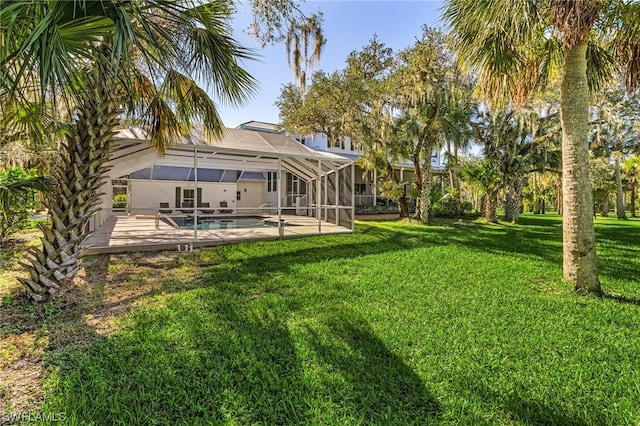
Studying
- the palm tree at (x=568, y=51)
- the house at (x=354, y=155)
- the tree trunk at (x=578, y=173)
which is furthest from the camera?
the house at (x=354, y=155)

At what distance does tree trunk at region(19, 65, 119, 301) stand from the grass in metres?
0.43

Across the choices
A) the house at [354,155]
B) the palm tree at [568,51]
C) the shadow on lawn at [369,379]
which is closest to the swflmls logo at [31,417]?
the shadow on lawn at [369,379]

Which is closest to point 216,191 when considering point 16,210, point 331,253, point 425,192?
point 16,210

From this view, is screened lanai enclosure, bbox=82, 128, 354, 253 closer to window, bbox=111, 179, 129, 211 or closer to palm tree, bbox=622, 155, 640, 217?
window, bbox=111, 179, 129, 211

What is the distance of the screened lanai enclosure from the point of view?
935 centimetres

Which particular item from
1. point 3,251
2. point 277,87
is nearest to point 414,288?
point 3,251

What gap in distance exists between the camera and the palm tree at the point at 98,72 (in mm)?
3064

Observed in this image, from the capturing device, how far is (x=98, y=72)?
4402mm

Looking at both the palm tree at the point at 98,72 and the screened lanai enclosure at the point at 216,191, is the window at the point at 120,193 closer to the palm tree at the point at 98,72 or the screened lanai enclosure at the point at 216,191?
the screened lanai enclosure at the point at 216,191

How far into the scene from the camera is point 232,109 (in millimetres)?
6082

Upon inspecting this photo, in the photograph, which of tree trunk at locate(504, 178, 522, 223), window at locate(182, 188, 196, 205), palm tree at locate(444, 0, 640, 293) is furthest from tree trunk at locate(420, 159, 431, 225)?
window at locate(182, 188, 196, 205)

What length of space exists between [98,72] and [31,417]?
4.15 m

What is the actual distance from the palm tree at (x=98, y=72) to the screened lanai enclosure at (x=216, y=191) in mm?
661

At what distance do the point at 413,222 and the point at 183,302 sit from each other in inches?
509
